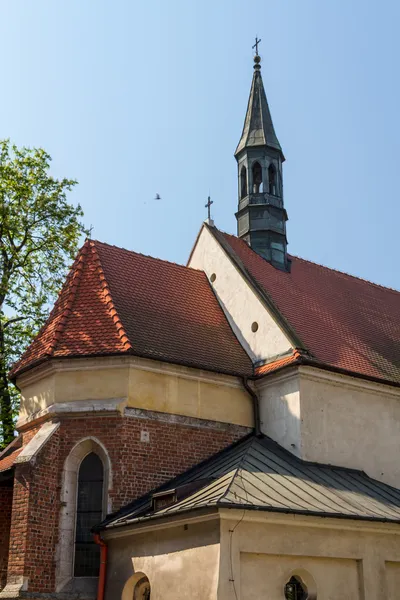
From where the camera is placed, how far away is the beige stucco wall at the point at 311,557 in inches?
449

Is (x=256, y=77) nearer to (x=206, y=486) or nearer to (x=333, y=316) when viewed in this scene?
(x=333, y=316)

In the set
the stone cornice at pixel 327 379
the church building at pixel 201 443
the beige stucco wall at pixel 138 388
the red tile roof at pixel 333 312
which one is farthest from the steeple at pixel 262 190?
the beige stucco wall at pixel 138 388

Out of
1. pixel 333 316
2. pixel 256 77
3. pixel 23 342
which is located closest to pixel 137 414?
pixel 333 316

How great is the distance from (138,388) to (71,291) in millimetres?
2934

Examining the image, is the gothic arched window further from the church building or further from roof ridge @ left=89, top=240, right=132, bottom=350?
roof ridge @ left=89, top=240, right=132, bottom=350

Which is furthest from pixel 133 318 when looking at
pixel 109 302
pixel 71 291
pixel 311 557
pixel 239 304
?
pixel 311 557

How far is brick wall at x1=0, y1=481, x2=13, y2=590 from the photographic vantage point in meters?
14.6

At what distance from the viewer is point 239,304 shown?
17.8 m

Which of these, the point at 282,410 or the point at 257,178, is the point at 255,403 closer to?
the point at 282,410

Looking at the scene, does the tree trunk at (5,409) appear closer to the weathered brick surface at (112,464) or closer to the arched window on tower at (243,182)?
the weathered brick surface at (112,464)

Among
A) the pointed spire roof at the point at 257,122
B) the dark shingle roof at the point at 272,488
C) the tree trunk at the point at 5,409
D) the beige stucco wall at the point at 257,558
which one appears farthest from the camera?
the pointed spire roof at the point at 257,122

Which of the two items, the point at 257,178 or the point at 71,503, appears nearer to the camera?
the point at 71,503

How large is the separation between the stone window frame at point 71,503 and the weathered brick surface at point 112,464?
9 centimetres

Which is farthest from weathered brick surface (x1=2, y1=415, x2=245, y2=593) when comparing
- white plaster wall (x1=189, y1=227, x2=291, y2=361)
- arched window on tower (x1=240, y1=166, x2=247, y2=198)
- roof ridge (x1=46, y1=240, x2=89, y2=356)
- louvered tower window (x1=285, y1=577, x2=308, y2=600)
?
arched window on tower (x1=240, y1=166, x2=247, y2=198)
